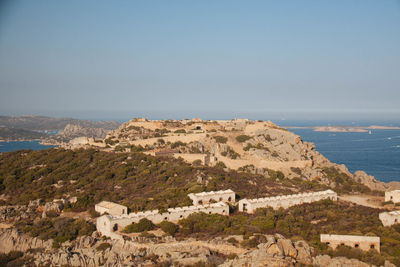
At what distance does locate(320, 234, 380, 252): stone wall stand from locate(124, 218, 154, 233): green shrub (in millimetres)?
8355

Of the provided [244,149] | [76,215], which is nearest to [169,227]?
[76,215]

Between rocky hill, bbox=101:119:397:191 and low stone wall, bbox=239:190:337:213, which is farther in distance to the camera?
rocky hill, bbox=101:119:397:191

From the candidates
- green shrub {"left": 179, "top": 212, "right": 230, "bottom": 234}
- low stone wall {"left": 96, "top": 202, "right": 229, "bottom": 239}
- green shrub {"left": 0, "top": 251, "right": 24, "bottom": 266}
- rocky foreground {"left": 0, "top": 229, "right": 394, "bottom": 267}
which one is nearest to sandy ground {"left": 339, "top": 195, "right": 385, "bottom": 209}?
low stone wall {"left": 96, "top": 202, "right": 229, "bottom": 239}

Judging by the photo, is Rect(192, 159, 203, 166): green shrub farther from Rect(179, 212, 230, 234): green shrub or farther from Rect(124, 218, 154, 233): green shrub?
Rect(124, 218, 154, 233): green shrub

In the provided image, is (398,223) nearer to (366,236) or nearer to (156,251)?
(366,236)

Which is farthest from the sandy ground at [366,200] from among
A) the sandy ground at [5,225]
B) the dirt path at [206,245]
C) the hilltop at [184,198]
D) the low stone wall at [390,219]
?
the sandy ground at [5,225]

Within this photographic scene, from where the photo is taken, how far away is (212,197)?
2311 centimetres

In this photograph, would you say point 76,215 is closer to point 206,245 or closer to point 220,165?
point 206,245

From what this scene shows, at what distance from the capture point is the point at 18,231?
18.9 meters

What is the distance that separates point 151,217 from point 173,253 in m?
4.20

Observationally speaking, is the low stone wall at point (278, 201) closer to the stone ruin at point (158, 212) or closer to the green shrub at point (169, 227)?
the stone ruin at point (158, 212)

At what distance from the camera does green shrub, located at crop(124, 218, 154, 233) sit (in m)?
18.0

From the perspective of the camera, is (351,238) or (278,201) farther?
(278,201)

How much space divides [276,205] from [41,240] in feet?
44.4
